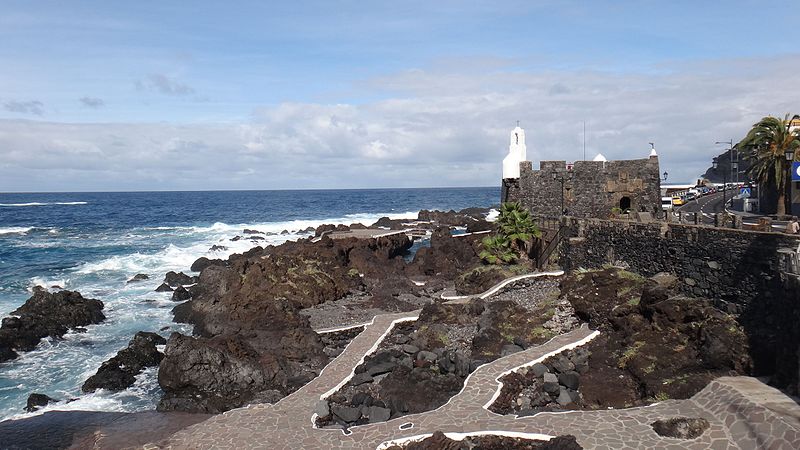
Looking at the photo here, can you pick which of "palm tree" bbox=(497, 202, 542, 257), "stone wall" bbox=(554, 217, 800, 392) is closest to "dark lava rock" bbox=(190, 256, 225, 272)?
"palm tree" bbox=(497, 202, 542, 257)

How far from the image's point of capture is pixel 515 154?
3197 centimetres

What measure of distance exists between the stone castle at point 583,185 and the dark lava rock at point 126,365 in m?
20.4

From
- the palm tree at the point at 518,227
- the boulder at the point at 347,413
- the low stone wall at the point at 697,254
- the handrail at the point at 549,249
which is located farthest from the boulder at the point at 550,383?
the palm tree at the point at 518,227

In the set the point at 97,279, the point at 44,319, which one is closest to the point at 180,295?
the point at 44,319

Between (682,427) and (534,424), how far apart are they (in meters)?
2.93

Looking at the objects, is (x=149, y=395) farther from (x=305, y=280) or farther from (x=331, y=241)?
(x=331, y=241)

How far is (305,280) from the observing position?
2930 centimetres

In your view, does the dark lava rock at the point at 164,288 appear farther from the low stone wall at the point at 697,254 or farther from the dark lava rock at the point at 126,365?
the low stone wall at the point at 697,254

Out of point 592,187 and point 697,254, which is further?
point 592,187

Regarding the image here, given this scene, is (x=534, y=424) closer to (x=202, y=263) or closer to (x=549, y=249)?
(x=549, y=249)

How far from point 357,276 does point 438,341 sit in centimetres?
1589

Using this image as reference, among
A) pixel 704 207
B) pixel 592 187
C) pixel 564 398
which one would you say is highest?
pixel 592 187

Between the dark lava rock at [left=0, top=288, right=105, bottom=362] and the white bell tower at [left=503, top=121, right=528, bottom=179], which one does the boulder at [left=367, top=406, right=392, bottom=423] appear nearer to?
the dark lava rock at [left=0, top=288, right=105, bottom=362]

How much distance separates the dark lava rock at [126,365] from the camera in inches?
Result: 738
